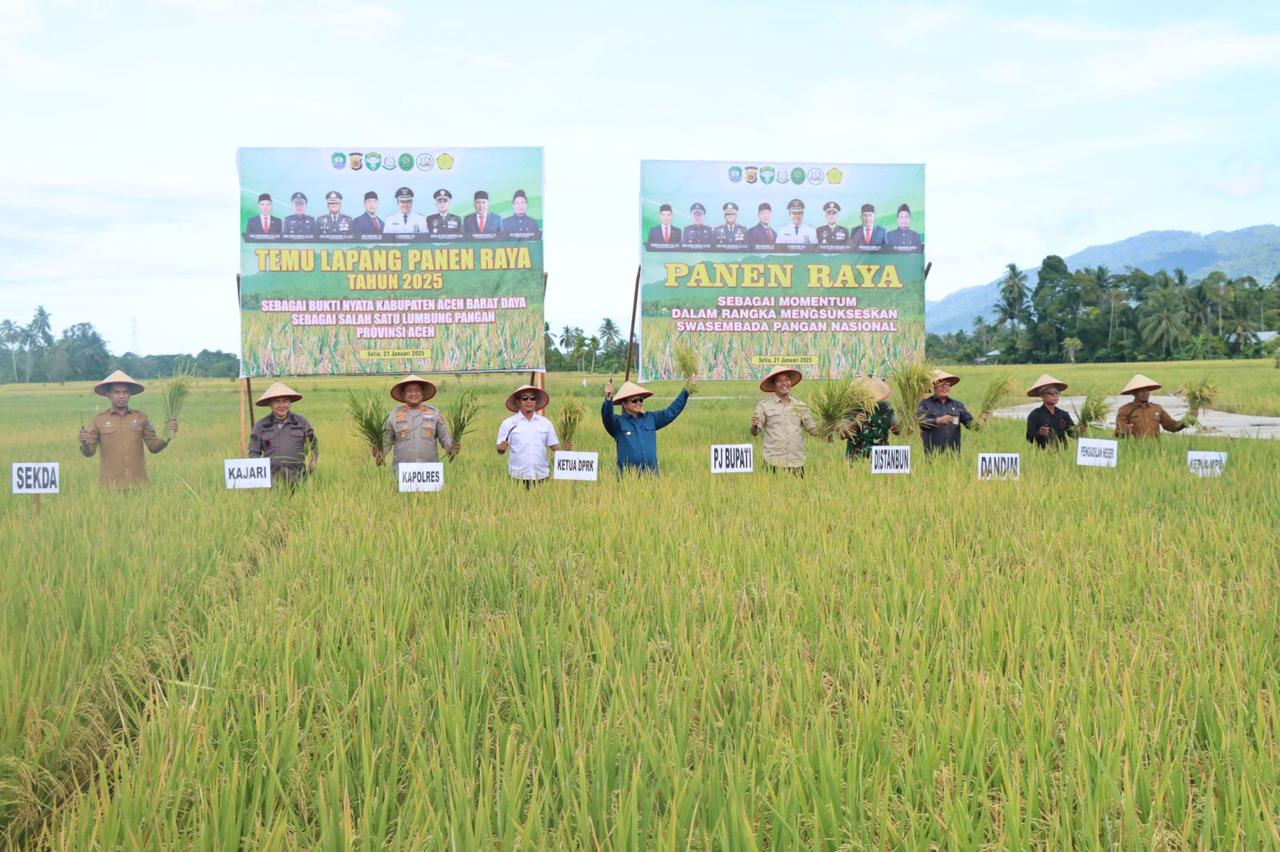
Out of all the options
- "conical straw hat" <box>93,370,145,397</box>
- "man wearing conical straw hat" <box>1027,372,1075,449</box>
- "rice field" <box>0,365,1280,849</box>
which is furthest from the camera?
"man wearing conical straw hat" <box>1027,372,1075,449</box>

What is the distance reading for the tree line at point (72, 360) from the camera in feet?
25.8

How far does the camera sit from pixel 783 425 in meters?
7.73

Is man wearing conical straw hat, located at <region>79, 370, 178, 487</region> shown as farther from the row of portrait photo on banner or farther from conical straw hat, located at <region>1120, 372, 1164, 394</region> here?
conical straw hat, located at <region>1120, 372, 1164, 394</region>

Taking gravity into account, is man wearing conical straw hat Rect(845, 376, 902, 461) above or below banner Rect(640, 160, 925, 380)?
below

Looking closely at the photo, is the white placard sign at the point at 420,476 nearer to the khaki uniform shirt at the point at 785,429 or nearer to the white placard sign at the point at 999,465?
the khaki uniform shirt at the point at 785,429

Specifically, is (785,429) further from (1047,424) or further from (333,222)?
(333,222)

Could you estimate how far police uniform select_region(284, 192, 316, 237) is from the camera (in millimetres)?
10125

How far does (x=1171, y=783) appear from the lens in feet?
7.66

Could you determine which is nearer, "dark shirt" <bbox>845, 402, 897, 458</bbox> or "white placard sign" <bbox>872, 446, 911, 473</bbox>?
"white placard sign" <bbox>872, 446, 911, 473</bbox>

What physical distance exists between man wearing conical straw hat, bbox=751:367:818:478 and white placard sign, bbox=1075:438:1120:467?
7.09 feet

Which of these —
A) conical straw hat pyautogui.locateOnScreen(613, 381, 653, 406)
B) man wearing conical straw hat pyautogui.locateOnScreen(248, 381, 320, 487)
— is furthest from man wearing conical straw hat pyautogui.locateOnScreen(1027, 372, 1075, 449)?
man wearing conical straw hat pyautogui.locateOnScreen(248, 381, 320, 487)

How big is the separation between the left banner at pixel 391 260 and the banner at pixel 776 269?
161cm

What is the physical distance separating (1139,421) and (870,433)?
8.57 feet

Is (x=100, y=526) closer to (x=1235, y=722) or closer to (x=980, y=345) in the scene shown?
(x=1235, y=722)
